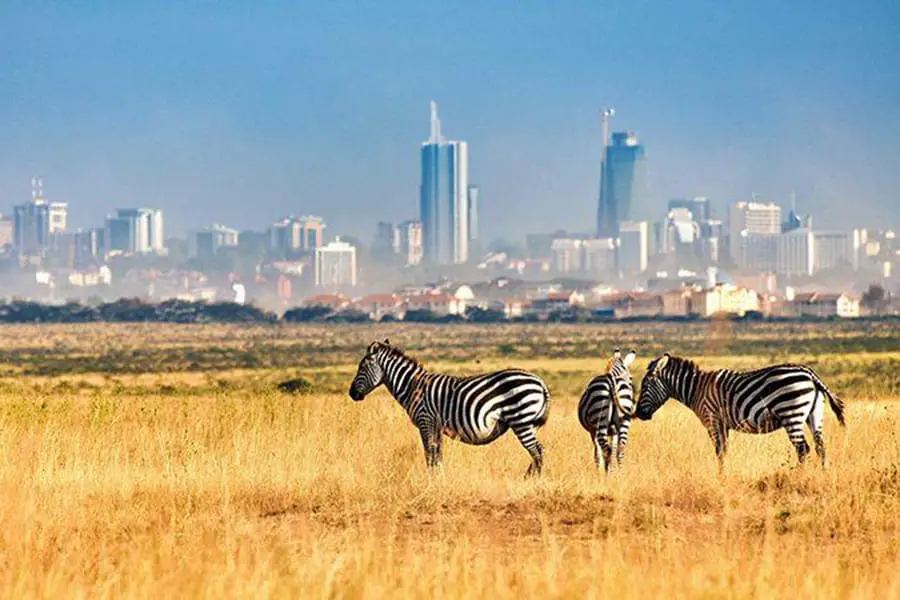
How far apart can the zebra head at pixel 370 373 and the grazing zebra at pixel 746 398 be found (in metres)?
2.75

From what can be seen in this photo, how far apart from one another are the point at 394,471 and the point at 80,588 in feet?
21.7

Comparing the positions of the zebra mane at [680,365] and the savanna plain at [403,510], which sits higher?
the zebra mane at [680,365]

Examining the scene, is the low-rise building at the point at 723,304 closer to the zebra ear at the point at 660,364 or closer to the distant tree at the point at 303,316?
the distant tree at the point at 303,316

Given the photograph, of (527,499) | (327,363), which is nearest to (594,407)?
(527,499)

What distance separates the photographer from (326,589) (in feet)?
34.8

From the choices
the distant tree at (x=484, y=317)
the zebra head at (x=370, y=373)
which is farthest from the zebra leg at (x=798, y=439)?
the distant tree at (x=484, y=317)

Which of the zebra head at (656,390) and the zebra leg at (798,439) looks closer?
the zebra leg at (798,439)

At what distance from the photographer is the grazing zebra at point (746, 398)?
701 inches

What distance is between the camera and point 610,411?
17781 mm

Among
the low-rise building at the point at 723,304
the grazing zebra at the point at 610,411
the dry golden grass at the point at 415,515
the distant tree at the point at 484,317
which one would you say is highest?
the low-rise building at the point at 723,304

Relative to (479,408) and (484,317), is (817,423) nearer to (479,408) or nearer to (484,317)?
(479,408)

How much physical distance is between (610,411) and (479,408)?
53.3 inches

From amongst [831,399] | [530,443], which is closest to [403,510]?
[530,443]

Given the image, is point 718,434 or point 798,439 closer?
point 798,439
